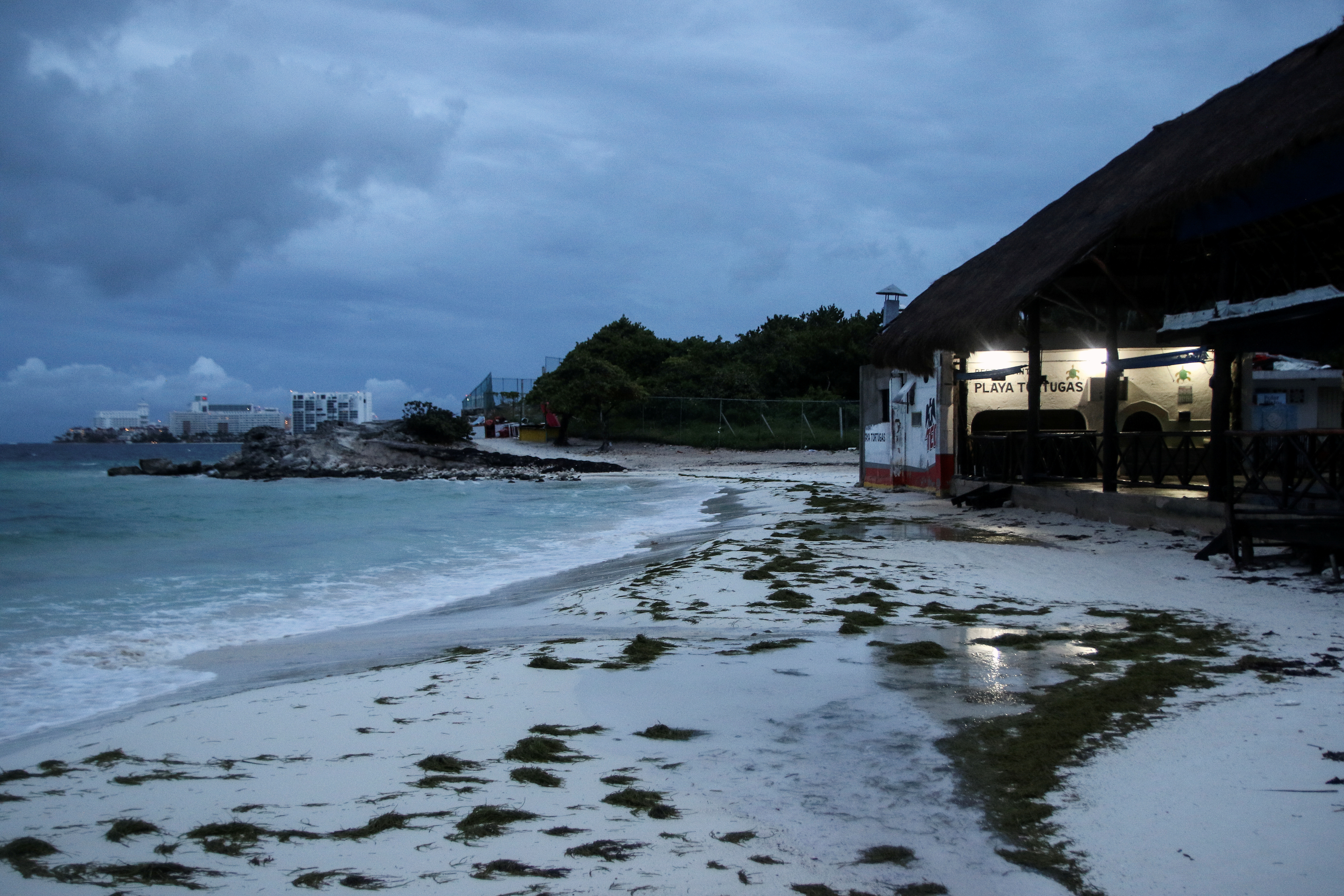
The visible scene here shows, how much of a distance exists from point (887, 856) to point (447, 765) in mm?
1679

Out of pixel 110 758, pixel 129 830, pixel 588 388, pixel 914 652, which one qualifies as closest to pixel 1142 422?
pixel 914 652

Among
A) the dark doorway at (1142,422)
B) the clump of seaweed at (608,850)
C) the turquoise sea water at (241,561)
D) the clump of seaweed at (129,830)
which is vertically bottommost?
the turquoise sea water at (241,561)

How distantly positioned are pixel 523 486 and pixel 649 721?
77.3ft

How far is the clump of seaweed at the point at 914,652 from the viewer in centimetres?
468

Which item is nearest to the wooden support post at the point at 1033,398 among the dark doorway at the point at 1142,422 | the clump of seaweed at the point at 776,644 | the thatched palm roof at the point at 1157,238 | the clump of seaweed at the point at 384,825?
the thatched palm roof at the point at 1157,238

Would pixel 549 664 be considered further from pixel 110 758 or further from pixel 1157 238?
pixel 1157 238

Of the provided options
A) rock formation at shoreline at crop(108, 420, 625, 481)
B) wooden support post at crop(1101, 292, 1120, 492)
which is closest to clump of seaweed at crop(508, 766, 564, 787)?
wooden support post at crop(1101, 292, 1120, 492)

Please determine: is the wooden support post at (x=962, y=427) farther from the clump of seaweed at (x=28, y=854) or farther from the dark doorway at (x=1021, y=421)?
the clump of seaweed at (x=28, y=854)

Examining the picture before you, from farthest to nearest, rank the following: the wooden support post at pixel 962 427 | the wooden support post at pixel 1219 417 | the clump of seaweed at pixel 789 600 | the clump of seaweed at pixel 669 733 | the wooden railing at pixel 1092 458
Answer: the wooden support post at pixel 962 427 < the wooden railing at pixel 1092 458 < the wooden support post at pixel 1219 417 < the clump of seaweed at pixel 789 600 < the clump of seaweed at pixel 669 733

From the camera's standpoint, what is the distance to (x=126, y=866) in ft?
8.63

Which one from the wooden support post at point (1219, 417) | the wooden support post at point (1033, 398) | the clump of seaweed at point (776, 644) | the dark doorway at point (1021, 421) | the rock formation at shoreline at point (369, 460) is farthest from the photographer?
the rock formation at shoreline at point (369, 460)

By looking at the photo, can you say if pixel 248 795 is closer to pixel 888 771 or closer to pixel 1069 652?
pixel 888 771

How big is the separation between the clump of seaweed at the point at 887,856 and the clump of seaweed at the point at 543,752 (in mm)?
1213

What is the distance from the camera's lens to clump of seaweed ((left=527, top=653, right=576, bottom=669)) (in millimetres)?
4805
